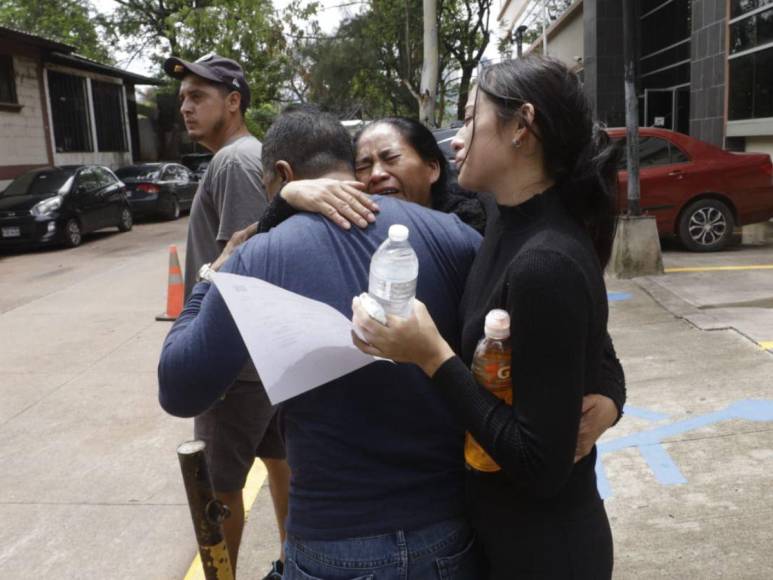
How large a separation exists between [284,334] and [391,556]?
49 centimetres

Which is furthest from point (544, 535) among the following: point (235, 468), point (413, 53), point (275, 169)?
point (413, 53)

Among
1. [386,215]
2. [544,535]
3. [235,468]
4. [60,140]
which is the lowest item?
[235,468]

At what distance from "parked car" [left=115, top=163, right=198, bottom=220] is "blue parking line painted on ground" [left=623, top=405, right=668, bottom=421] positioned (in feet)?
51.2

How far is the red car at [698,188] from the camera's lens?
31.4 feet

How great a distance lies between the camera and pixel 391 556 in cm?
150

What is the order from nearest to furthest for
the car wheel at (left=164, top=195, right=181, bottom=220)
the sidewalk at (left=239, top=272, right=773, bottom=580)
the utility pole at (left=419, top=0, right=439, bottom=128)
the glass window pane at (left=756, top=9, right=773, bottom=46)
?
1. the sidewalk at (left=239, top=272, right=773, bottom=580)
2. the glass window pane at (left=756, top=9, right=773, bottom=46)
3. the utility pole at (left=419, top=0, right=439, bottom=128)
4. the car wheel at (left=164, top=195, right=181, bottom=220)

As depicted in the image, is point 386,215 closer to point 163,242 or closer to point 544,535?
point 544,535

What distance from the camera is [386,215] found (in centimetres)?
165

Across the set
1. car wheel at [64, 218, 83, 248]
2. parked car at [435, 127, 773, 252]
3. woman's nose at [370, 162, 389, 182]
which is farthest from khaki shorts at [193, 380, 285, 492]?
car wheel at [64, 218, 83, 248]

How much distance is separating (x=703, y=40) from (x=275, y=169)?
15.0 m

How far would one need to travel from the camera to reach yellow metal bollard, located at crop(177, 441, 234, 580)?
1795 millimetres

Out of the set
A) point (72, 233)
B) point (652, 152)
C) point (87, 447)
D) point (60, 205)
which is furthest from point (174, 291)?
point (72, 233)

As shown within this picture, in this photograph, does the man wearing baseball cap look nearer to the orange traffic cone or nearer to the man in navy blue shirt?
the man in navy blue shirt

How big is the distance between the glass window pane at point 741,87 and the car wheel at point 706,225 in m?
4.33
